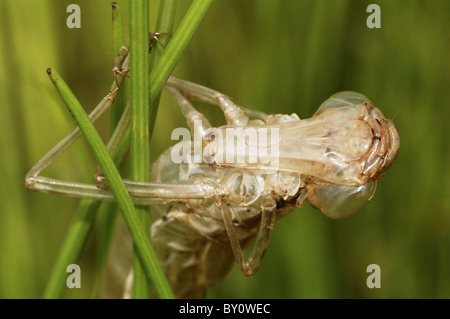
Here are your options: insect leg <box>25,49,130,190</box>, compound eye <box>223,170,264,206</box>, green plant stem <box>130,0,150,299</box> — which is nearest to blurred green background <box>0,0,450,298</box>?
insect leg <box>25,49,130,190</box>

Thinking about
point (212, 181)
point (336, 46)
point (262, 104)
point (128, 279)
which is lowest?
point (128, 279)

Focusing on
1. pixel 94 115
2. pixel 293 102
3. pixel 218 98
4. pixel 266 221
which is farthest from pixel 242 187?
pixel 293 102

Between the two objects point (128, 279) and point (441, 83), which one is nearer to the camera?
point (128, 279)

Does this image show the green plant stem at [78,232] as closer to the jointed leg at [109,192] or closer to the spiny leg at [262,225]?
the jointed leg at [109,192]

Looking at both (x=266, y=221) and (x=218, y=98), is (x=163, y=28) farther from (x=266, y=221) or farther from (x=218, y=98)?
(x=266, y=221)

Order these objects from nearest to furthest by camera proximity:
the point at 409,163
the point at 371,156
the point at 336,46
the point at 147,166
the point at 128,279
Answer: the point at 147,166
the point at 371,156
the point at 128,279
the point at 336,46
the point at 409,163

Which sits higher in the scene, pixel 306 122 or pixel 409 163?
pixel 306 122

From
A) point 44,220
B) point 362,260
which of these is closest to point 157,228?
point 44,220

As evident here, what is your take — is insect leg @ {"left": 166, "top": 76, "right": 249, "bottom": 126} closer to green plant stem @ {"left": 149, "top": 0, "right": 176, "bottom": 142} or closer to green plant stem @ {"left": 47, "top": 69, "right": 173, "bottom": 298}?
green plant stem @ {"left": 149, "top": 0, "right": 176, "bottom": 142}

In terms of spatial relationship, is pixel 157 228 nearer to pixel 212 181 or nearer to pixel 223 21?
pixel 212 181
